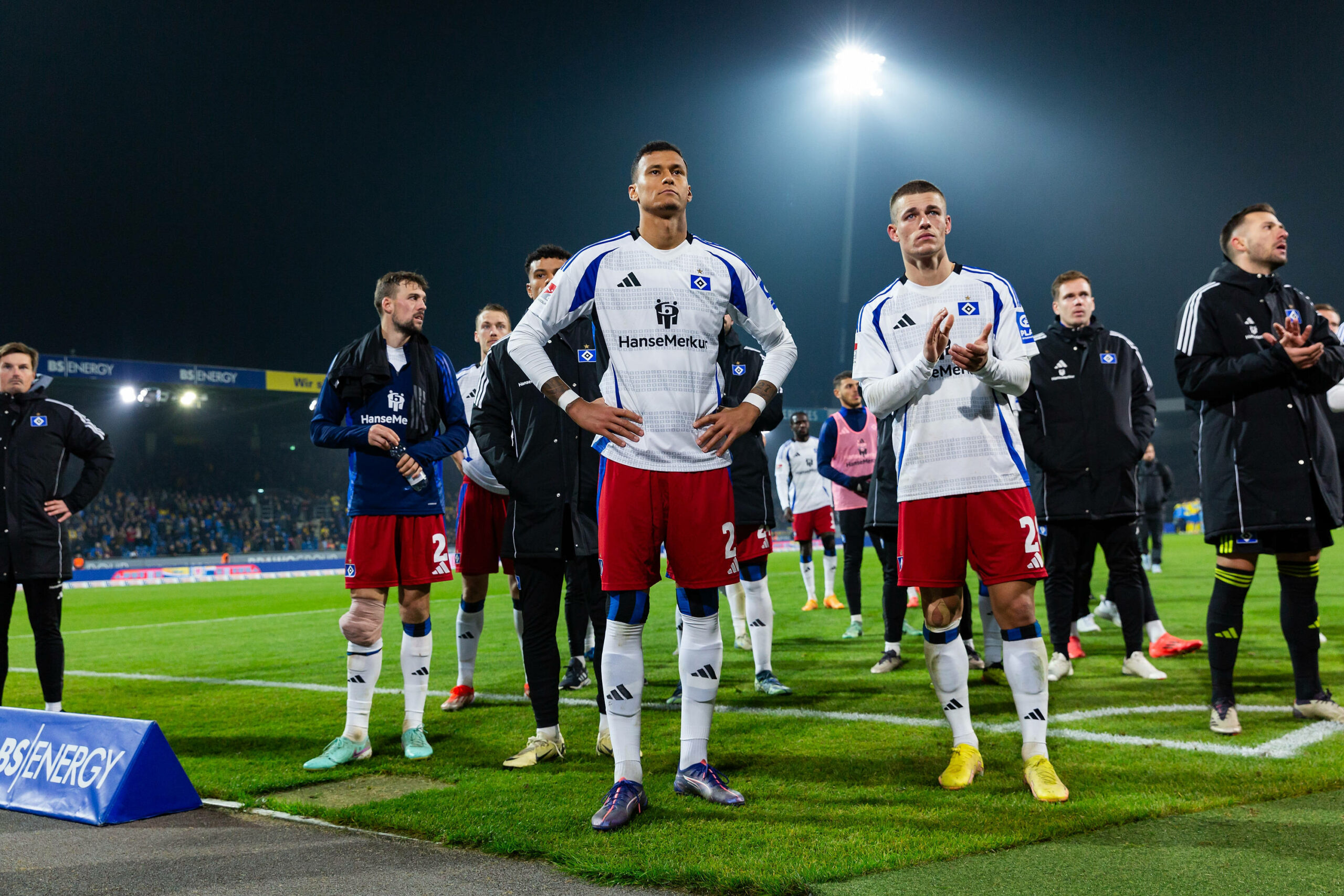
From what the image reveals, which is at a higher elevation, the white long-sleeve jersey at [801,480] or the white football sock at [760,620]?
the white long-sleeve jersey at [801,480]

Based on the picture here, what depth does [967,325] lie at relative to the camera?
395cm

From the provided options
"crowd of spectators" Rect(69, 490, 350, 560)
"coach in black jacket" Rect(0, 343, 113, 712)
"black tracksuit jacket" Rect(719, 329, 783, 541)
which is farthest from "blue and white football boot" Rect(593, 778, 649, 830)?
"crowd of spectators" Rect(69, 490, 350, 560)

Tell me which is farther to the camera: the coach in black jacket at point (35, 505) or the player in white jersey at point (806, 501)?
the player in white jersey at point (806, 501)

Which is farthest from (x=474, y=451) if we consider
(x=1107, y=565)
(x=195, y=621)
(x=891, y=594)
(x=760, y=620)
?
(x=195, y=621)

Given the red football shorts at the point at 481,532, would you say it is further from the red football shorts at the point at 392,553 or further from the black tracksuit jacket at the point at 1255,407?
the black tracksuit jacket at the point at 1255,407

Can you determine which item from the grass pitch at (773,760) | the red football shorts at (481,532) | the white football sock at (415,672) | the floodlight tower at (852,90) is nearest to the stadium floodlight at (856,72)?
the floodlight tower at (852,90)

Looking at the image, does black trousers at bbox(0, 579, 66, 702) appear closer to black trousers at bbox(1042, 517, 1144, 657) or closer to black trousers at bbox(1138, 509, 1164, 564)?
black trousers at bbox(1042, 517, 1144, 657)

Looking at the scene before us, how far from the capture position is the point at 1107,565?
19.9 feet

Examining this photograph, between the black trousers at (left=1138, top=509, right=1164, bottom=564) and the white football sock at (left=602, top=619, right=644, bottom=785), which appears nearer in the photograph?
the white football sock at (left=602, top=619, right=644, bottom=785)

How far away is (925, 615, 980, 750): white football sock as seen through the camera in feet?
12.5

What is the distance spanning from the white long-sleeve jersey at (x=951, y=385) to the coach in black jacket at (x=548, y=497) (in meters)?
1.34

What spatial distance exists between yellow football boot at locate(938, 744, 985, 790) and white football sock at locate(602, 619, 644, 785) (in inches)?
45.8

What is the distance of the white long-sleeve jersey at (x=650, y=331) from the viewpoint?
3.62 m

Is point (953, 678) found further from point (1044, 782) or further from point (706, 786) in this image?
point (706, 786)
